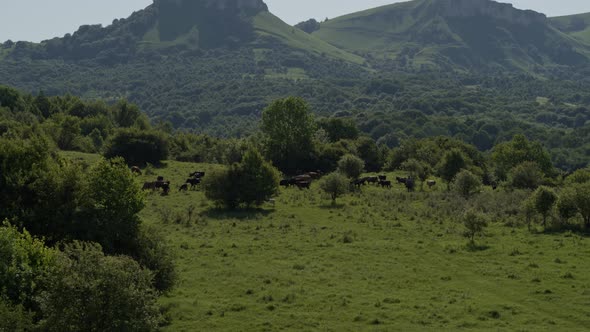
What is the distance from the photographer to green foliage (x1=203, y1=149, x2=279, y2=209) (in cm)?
5844

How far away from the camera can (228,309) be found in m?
29.8

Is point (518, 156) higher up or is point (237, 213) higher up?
point (518, 156)

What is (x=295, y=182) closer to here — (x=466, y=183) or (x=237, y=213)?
(x=237, y=213)

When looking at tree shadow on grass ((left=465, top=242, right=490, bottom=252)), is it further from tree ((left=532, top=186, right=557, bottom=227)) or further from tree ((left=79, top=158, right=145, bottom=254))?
tree ((left=79, top=158, right=145, bottom=254))

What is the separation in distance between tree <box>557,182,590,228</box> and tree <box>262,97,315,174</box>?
46983mm

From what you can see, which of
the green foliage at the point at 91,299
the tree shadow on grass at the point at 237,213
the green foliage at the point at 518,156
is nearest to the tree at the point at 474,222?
the tree shadow on grass at the point at 237,213

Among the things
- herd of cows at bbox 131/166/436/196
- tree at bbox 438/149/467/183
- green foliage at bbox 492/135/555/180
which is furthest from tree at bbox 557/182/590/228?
green foliage at bbox 492/135/555/180

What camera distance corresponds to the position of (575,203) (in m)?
49.2

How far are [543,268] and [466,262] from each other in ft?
16.0

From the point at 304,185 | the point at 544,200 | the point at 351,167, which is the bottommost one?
the point at 304,185

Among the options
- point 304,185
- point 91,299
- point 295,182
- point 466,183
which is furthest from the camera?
point 295,182

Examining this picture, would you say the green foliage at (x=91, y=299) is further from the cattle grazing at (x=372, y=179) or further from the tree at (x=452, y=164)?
the tree at (x=452, y=164)

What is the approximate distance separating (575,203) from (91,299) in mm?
42622

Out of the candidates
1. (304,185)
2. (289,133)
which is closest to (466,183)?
(304,185)
